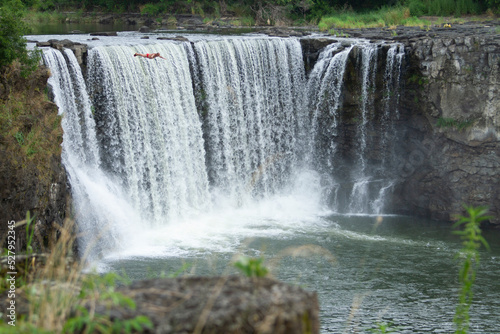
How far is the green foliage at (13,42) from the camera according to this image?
12.4 metres

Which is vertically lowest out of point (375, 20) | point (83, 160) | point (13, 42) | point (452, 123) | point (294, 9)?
point (83, 160)

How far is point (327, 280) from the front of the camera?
12461mm

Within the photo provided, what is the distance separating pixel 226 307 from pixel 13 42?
1128 cm

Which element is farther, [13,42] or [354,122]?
[354,122]

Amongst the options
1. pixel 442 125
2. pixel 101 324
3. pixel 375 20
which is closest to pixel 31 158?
pixel 101 324

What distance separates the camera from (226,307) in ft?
10.6

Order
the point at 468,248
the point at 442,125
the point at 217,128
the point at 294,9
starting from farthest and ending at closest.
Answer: the point at 294,9 < the point at 217,128 < the point at 442,125 < the point at 468,248

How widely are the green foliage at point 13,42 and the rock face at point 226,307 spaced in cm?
1052

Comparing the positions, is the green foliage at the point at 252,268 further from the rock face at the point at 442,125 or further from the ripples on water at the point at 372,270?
the rock face at the point at 442,125

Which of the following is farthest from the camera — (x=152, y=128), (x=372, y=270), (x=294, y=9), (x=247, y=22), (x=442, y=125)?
(x=294, y=9)

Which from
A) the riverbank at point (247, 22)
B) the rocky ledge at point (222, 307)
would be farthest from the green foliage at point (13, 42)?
the rocky ledge at point (222, 307)

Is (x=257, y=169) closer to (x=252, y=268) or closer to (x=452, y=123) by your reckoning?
(x=452, y=123)

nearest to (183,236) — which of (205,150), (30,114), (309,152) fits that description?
(205,150)

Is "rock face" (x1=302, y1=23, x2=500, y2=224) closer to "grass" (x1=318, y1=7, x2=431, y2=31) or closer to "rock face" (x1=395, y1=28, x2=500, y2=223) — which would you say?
"rock face" (x1=395, y1=28, x2=500, y2=223)
